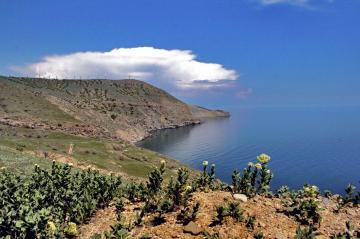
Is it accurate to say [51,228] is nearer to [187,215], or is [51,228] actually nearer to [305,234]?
[187,215]

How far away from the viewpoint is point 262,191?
18.1 meters

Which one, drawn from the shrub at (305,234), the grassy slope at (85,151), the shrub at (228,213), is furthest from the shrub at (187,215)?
the grassy slope at (85,151)

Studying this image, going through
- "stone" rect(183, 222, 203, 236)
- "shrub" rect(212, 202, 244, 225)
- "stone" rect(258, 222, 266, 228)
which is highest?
"shrub" rect(212, 202, 244, 225)

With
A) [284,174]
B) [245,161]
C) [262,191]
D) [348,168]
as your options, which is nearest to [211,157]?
[245,161]

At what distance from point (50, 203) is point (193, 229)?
6568mm

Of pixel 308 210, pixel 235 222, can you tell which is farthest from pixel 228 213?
pixel 308 210

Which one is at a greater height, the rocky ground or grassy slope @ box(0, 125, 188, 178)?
the rocky ground

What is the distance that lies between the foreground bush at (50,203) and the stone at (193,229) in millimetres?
4012

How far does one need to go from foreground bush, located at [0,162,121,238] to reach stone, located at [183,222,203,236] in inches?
158

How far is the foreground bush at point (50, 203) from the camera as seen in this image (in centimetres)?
1246

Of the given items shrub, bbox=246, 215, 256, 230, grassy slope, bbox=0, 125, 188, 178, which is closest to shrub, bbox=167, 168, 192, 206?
shrub, bbox=246, 215, 256, 230

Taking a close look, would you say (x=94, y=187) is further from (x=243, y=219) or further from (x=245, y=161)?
(x=245, y=161)

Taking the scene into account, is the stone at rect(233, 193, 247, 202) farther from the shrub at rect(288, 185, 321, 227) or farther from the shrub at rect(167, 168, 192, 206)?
the shrub at rect(167, 168, 192, 206)

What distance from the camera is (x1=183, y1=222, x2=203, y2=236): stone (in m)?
13.5
